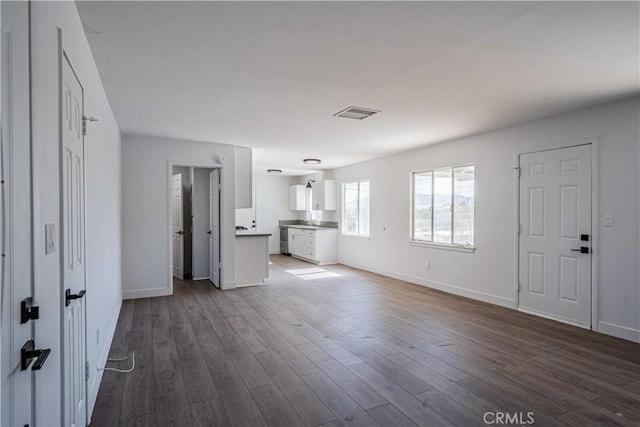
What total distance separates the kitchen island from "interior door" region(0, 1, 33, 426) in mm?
4877

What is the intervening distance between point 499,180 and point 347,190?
4.16m

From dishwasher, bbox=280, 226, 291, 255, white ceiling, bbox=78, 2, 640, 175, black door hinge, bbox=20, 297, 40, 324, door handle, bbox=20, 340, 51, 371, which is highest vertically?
white ceiling, bbox=78, 2, 640, 175

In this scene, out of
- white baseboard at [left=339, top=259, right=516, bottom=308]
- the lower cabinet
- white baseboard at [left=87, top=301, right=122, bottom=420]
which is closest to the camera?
white baseboard at [left=87, top=301, right=122, bottom=420]

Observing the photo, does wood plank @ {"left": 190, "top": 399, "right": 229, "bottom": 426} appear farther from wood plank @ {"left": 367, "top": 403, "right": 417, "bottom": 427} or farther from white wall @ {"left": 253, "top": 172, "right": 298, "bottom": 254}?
white wall @ {"left": 253, "top": 172, "right": 298, "bottom": 254}

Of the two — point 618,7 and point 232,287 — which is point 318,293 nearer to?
point 232,287

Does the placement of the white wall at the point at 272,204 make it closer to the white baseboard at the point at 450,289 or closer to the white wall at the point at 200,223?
the white wall at the point at 200,223

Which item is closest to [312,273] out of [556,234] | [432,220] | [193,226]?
[193,226]

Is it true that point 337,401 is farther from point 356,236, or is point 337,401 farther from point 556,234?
point 356,236

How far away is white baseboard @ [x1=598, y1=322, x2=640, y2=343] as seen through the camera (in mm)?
3482

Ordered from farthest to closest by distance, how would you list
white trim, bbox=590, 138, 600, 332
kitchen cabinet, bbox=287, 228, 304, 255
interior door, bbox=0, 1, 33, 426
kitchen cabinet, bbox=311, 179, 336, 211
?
kitchen cabinet, bbox=287, 228, 304, 255
kitchen cabinet, bbox=311, 179, 336, 211
white trim, bbox=590, 138, 600, 332
interior door, bbox=0, 1, 33, 426

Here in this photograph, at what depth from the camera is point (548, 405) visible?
2369mm

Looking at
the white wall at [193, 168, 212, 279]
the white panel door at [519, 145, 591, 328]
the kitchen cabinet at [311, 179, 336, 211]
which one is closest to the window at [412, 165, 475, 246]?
the white panel door at [519, 145, 591, 328]

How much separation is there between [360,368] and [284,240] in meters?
7.70

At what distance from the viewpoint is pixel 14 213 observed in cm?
105
